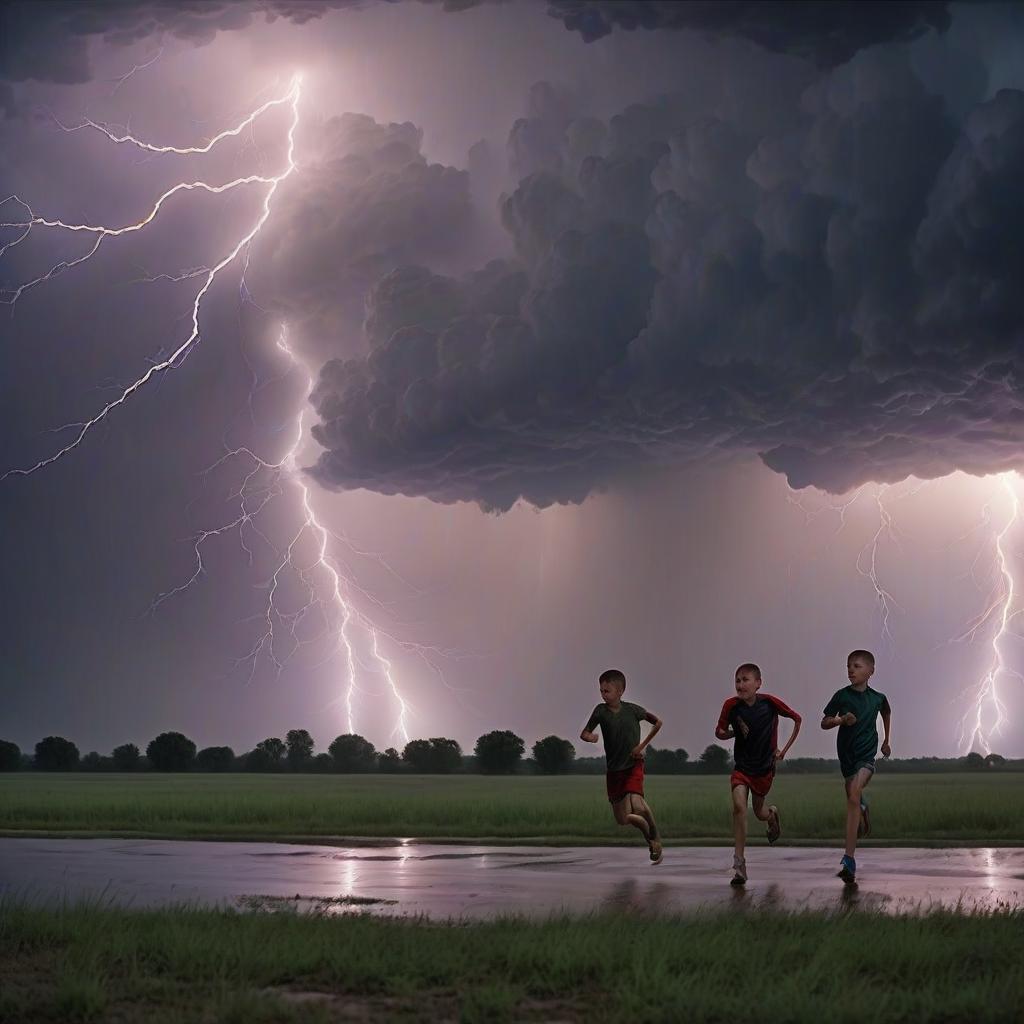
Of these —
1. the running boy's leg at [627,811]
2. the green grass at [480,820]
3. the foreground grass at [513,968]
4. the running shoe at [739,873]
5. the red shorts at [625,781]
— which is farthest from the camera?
the green grass at [480,820]

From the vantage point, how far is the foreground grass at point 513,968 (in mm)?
7367

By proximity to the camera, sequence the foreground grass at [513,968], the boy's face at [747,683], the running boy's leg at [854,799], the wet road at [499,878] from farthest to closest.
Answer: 1. the running boy's leg at [854,799]
2. the boy's face at [747,683]
3. the wet road at [499,878]
4. the foreground grass at [513,968]

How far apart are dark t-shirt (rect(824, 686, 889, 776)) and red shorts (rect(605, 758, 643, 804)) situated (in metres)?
2.16

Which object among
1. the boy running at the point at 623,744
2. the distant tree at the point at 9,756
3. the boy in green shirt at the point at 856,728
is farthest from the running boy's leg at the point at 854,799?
the distant tree at the point at 9,756

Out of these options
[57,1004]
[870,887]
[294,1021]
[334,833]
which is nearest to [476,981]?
[294,1021]

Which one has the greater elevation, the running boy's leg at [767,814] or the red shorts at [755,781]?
the red shorts at [755,781]

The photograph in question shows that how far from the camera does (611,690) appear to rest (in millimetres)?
14789

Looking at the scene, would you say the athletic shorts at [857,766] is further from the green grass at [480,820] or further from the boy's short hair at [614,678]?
the green grass at [480,820]

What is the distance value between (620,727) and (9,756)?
298 ft

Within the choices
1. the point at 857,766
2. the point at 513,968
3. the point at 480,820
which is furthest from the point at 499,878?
the point at 480,820

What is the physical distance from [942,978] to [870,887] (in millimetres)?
5681

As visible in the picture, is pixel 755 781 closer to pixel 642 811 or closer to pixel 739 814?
pixel 739 814

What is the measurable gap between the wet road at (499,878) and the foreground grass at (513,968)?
1.56 meters

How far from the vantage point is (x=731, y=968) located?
8.41m
